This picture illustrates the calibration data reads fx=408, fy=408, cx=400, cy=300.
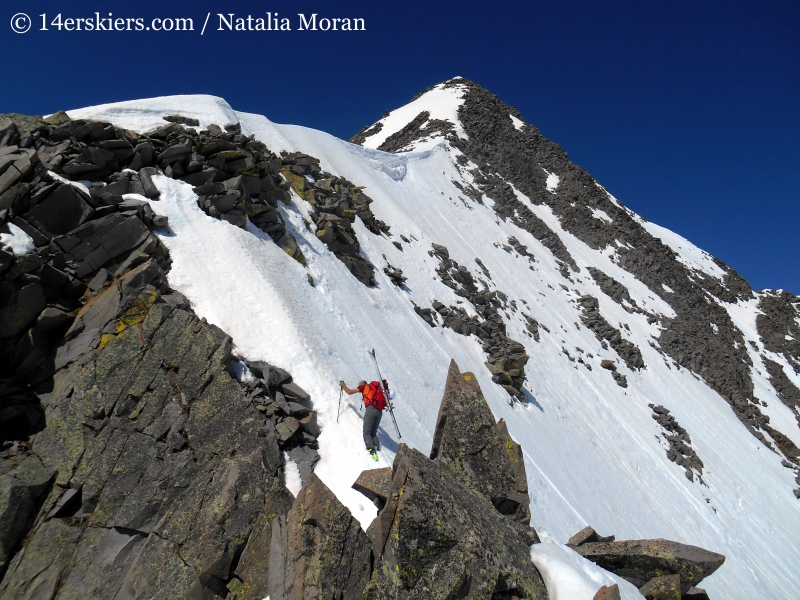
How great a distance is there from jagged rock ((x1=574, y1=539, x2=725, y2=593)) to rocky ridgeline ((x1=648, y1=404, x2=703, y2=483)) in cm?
2411

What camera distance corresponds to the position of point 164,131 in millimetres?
15820

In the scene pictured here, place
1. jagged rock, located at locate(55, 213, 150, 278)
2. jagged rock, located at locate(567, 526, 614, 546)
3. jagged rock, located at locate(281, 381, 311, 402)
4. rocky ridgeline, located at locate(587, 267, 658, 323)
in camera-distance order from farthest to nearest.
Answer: rocky ridgeline, located at locate(587, 267, 658, 323)
jagged rock, located at locate(55, 213, 150, 278)
jagged rock, located at locate(281, 381, 311, 402)
jagged rock, located at locate(567, 526, 614, 546)

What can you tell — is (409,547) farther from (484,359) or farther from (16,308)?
(484,359)

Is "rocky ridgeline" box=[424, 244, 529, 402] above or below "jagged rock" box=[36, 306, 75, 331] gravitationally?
above

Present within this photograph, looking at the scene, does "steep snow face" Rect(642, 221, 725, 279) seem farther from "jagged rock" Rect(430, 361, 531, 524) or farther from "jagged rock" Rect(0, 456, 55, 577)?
"jagged rock" Rect(0, 456, 55, 577)

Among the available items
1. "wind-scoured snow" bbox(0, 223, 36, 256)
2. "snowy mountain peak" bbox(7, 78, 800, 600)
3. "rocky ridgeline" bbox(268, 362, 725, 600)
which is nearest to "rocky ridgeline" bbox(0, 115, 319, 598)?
"wind-scoured snow" bbox(0, 223, 36, 256)

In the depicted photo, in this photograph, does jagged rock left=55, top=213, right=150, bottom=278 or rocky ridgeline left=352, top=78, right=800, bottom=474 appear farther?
rocky ridgeline left=352, top=78, right=800, bottom=474

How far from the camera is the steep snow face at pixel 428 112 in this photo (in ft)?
208

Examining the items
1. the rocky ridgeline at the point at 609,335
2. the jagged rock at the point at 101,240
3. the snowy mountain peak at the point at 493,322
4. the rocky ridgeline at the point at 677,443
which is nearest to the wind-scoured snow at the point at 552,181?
the snowy mountain peak at the point at 493,322

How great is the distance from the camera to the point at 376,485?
689 centimetres

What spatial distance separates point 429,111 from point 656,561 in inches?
2780

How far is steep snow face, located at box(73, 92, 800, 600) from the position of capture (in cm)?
1190

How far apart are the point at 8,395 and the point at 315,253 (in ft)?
36.5

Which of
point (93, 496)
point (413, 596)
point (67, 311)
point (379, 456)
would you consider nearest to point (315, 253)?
point (67, 311)
